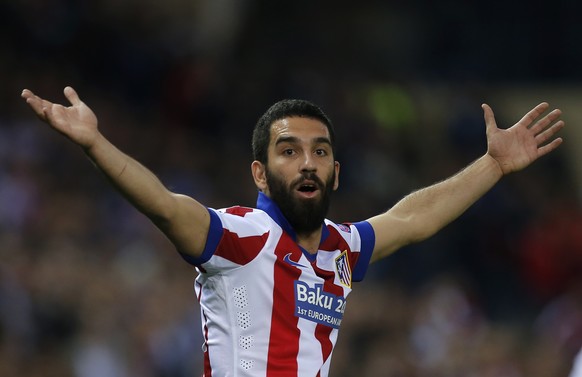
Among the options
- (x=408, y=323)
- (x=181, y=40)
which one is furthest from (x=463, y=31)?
(x=408, y=323)

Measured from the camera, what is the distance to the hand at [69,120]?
4391 mm

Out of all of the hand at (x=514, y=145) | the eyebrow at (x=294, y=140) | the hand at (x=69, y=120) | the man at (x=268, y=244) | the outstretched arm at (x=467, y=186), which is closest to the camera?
the hand at (x=69, y=120)

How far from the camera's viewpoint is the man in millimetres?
4492

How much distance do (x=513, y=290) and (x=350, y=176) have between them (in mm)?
2085

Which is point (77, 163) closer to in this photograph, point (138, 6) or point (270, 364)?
point (138, 6)

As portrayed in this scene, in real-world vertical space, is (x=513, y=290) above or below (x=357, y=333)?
above

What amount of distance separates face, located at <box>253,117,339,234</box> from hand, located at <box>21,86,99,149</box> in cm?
85

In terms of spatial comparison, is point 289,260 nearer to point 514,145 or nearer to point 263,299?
point 263,299

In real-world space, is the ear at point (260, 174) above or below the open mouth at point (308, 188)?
above

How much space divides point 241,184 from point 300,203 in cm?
745

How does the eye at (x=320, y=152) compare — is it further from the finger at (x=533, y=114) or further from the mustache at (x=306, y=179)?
the finger at (x=533, y=114)

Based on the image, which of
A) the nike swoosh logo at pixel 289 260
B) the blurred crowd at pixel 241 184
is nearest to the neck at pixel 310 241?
the nike swoosh logo at pixel 289 260

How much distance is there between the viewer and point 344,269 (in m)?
5.18

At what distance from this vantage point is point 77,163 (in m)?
11.0
